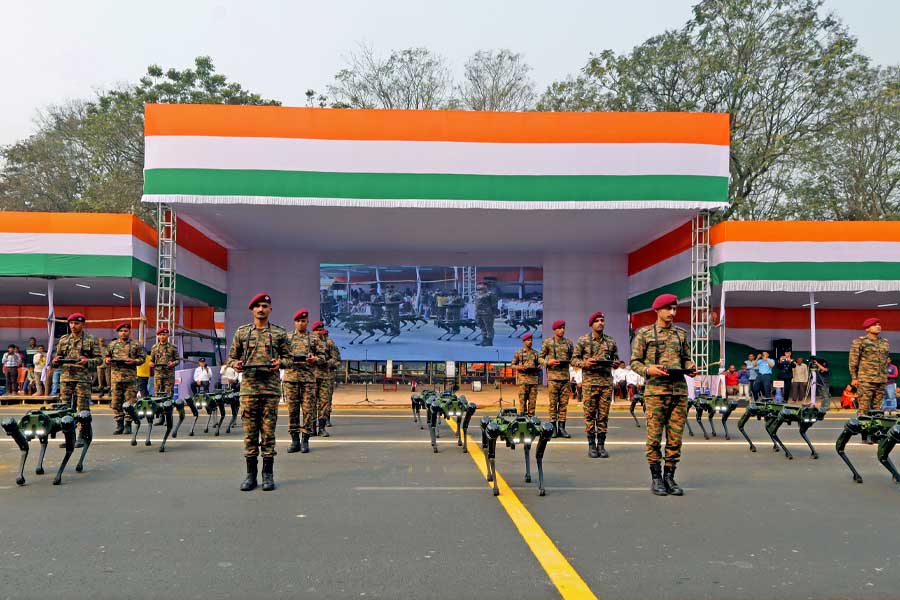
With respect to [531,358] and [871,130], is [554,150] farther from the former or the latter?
[871,130]

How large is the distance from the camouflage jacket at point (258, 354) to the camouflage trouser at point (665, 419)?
391 centimetres

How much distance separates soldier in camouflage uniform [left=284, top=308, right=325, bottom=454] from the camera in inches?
401

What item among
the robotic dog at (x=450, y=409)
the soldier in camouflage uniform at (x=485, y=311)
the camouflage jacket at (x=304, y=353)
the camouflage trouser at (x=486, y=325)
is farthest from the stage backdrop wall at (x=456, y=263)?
the robotic dog at (x=450, y=409)

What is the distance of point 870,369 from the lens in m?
10.8

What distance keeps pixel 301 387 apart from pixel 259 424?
278 cm

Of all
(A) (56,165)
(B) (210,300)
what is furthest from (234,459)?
(A) (56,165)

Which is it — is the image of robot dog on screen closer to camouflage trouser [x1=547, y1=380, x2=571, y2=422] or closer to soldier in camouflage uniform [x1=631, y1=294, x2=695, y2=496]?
camouflage trouser [x1=547, y1=380, x2=571, y2=422]

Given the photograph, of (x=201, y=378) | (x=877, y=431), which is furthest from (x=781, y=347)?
(x=201, y=378)

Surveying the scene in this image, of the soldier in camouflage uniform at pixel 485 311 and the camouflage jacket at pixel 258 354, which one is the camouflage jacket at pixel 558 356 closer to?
the camouflage jacket at pixel 258 354

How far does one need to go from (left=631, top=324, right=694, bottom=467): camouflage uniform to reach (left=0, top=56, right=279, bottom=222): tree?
3288 cm

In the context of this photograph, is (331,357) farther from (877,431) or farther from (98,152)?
(98,152)

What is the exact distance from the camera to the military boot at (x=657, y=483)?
7273mm

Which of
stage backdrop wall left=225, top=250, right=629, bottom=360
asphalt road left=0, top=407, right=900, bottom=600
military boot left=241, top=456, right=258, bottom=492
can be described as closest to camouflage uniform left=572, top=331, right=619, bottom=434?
asphalt road left=0, top=407, right=900, bottom=600

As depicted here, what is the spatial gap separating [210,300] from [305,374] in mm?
14879
